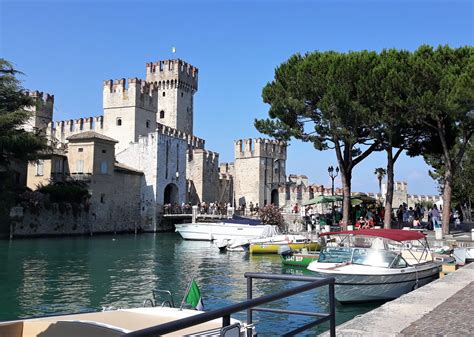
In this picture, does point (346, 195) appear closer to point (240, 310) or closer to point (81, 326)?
point (81, 326)

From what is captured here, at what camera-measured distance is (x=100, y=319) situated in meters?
5.85

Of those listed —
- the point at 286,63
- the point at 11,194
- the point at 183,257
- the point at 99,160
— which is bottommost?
the point at 183,257

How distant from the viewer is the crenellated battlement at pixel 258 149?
54.1 meters

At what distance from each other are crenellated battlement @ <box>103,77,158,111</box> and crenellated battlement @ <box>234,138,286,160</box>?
1003cm

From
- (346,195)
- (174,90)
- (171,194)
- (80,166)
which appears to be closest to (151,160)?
(171,194)

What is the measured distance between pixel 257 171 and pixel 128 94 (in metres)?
15.1

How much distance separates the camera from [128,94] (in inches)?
1999

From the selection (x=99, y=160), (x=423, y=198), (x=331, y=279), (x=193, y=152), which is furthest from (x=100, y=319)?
(x=423, y=198)

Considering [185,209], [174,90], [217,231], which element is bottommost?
[217,231]

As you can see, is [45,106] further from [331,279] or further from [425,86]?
[331,279]

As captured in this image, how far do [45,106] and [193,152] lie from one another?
54.5 ft

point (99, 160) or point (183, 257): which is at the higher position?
point (99, 160)

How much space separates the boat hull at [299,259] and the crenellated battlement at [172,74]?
4172cm

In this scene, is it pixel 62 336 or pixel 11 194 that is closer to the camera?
pixel 62 336
